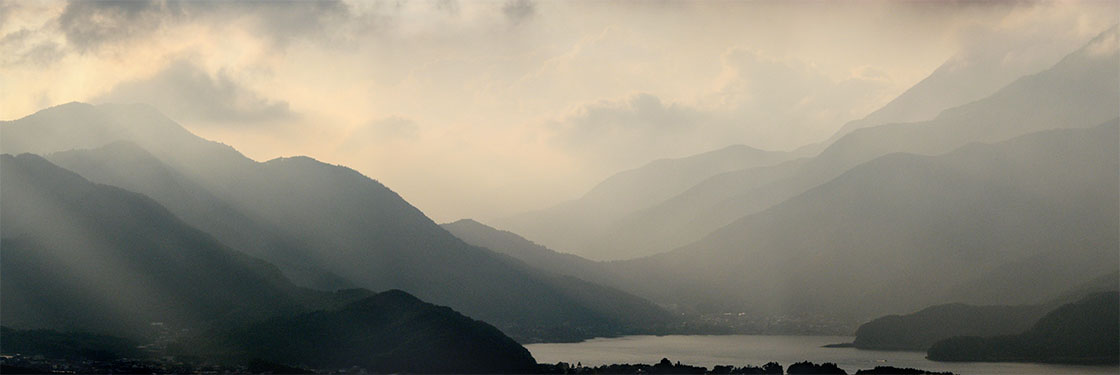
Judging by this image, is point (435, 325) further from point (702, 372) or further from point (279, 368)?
point (702, 372)

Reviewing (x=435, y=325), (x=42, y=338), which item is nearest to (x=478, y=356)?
(x=435, y=325)

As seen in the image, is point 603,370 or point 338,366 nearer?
point 338,366

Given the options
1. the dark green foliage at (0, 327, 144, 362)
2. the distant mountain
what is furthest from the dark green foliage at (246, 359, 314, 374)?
the dark green foliage at (0, 327, 144, 362)

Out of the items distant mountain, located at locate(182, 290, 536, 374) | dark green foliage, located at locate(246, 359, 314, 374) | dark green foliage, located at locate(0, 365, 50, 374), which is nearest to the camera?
dark green foliage, located at locate(0, 365, 50, 374)

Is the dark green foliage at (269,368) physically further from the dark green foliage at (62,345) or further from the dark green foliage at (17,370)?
the dark green foliage at (17,370)

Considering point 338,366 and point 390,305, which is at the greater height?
point 390,305

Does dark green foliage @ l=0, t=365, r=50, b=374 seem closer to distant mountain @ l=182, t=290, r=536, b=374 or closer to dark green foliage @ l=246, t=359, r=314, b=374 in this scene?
dark green foliage @ l=246, t=359, r=314, b=374
